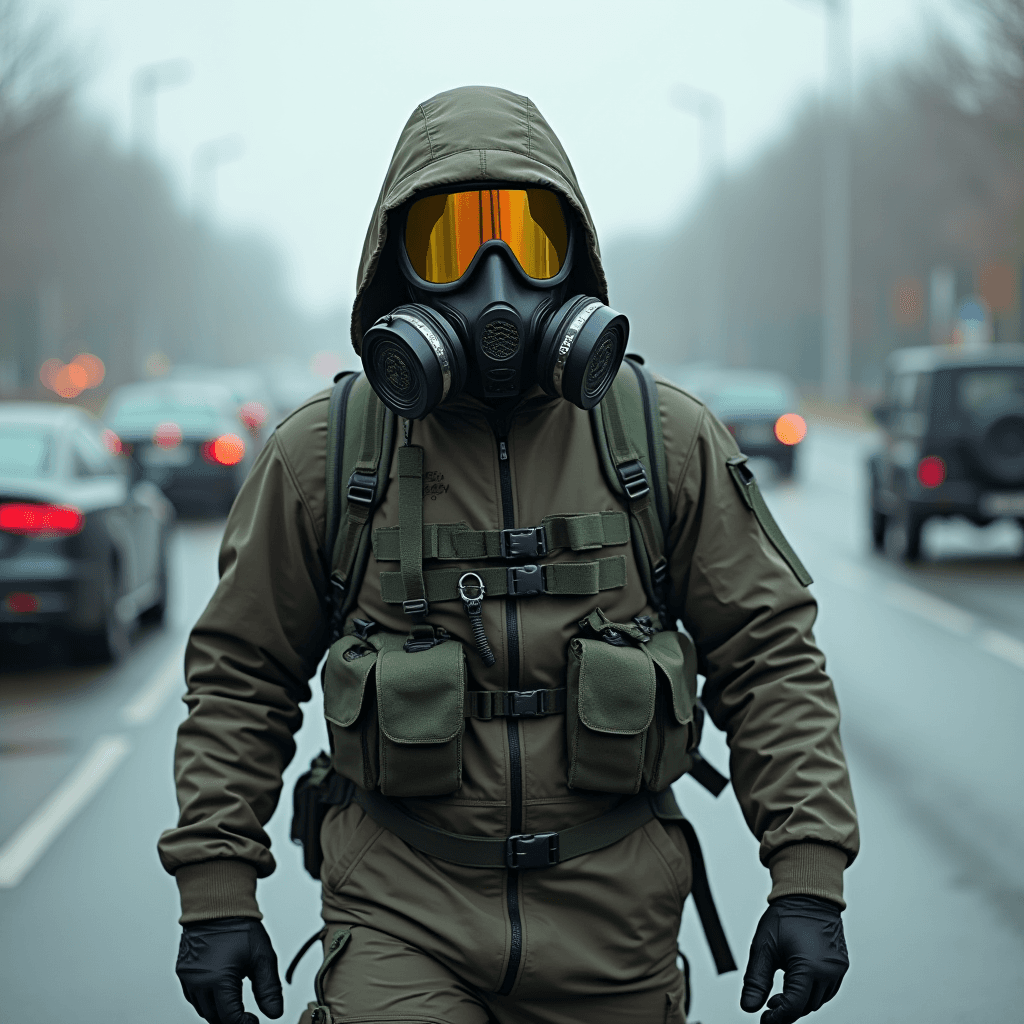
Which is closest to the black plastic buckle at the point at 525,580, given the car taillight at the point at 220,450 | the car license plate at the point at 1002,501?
the car license plate at the point at 1002,501

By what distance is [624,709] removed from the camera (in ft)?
8.56

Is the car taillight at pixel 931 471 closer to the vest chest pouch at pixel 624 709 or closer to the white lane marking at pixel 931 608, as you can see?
the white lane marking at pixel 931 608

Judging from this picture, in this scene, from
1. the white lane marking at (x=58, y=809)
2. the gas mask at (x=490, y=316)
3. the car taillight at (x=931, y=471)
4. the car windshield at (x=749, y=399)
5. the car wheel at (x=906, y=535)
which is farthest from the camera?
the car windshield at (x=749, y=399)

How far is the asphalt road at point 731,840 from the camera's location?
450 cm

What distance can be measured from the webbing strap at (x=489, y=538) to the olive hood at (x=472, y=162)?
1.15ft

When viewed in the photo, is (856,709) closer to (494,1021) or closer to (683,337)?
(494,1021)

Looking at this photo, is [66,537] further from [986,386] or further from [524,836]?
[986,386]

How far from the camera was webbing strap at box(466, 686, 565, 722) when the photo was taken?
259cm

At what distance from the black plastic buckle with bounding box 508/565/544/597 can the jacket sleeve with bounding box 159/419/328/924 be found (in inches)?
13.8

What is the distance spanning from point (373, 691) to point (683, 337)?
371 ft

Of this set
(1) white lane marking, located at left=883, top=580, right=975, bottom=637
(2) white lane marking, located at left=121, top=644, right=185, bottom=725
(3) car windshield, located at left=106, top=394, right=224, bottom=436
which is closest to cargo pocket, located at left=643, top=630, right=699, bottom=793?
(2) white lane marking, located at left=121, top=644, right=185, bottom=725

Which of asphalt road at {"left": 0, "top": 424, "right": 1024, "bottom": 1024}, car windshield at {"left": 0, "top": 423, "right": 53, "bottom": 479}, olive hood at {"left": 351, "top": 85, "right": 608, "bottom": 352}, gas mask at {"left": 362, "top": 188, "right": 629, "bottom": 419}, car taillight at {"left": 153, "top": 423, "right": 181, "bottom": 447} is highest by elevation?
olive hood at {"left": 351, "top": 85, "right": 608, "bottom": 352}

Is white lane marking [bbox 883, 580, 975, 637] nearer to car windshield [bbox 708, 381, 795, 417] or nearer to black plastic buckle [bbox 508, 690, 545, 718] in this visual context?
black plastic buckle [bbox 508, 690, 545, 718]

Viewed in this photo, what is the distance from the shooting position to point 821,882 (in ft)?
8.35
